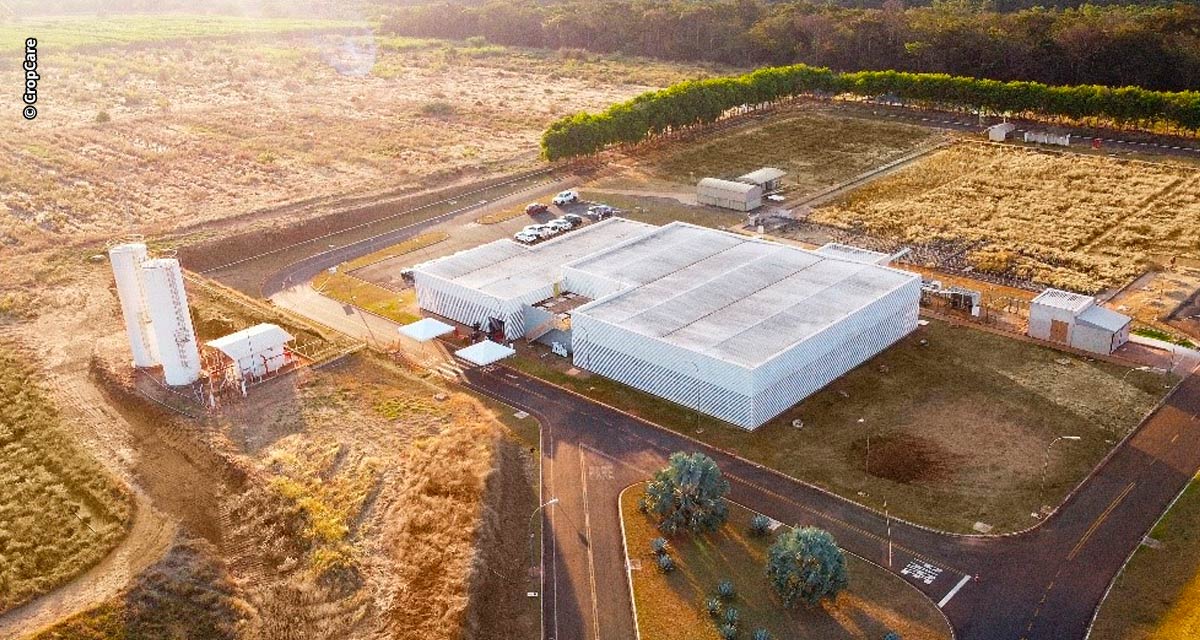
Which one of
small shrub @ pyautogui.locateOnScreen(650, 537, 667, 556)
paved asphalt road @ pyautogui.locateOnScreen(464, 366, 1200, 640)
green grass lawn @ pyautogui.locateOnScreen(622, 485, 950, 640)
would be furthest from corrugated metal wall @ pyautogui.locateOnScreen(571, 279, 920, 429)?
small shrub @ pyautogui.locateOnScreen(650, 537, 667, 556)

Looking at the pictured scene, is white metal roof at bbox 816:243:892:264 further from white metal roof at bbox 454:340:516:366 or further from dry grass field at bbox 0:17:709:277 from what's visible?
dry grass field at bbox 0:17:709:277

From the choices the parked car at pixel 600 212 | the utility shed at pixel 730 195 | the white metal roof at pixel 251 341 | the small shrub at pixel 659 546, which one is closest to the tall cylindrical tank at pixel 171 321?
the white metal roof at pixel 251 341

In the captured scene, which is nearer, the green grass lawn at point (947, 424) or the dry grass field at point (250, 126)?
the green grass lawn at point (947, 424)

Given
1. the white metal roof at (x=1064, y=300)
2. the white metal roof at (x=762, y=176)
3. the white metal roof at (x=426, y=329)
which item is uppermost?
the white metal roof at (x=762, y=176)

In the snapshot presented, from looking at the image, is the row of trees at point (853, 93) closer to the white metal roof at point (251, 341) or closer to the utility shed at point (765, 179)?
the utility shed at point (765, 179)

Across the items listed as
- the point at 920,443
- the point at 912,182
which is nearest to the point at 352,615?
the point at 920,443
